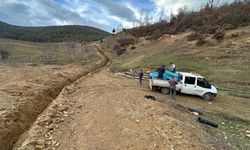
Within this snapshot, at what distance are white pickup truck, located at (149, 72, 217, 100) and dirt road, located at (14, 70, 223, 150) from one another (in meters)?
4.45

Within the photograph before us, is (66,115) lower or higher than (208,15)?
lower

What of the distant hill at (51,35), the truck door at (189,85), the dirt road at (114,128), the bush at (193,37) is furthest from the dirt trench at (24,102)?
the distant hill at (51,35)

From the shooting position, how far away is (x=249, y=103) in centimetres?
1716

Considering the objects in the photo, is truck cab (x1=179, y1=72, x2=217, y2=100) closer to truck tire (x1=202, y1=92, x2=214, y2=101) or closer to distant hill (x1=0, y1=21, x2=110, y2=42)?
truck tire (x1=202, y1=92, x2=214, y2=101)

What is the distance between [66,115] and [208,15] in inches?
1419

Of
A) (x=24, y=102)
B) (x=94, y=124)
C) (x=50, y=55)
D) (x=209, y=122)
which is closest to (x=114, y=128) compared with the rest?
(x=94, y=124)

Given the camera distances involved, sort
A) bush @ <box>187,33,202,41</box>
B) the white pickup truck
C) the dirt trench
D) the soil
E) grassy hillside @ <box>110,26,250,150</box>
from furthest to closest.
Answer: bush @ <box>187,33,202,41</box>
the white pickup truck
grassy hillside @ <box>110,26,250,150</box>
the dirt trench
the soil

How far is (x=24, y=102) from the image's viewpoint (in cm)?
1344

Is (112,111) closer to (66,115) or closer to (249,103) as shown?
(66,115)

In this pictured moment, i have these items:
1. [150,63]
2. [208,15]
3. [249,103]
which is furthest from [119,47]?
[249,103]

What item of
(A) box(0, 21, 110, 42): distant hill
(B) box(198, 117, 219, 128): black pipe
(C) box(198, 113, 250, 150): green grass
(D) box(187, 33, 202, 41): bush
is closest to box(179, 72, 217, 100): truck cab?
(C) box(198, 113, 250, 150): green grass

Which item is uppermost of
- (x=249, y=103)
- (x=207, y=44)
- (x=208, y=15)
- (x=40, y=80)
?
(x=208, y=15)

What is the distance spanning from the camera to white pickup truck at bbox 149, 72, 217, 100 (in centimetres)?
1745

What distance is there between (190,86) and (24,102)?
10.6 m
